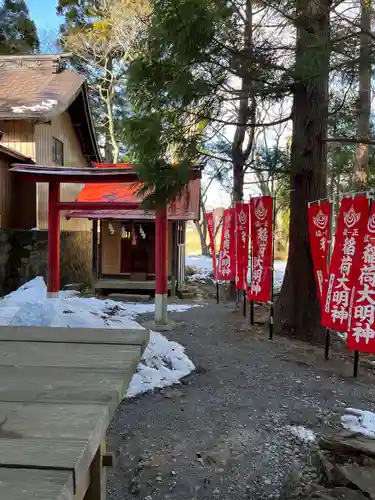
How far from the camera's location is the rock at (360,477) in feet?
9.22

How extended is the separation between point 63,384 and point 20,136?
10978 mm

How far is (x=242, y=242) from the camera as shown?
861cm

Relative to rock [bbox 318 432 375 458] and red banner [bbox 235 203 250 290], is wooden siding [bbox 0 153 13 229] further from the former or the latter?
rock [bbox 318 432 375 458]

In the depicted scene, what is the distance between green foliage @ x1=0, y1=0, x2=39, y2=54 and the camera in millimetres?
19172

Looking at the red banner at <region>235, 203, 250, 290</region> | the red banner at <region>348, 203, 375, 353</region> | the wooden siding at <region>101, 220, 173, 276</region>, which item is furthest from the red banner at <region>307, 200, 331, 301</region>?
the wooden siding at <region>101, 220, 173, 276</region>

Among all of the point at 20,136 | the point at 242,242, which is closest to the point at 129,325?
the point at 242,242

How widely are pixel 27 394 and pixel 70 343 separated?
56 cm

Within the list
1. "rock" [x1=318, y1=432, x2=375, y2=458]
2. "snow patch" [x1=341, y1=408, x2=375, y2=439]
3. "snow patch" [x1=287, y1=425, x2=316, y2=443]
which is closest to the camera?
"rock" [x1=318, y1=432, x2=375, y2=458]

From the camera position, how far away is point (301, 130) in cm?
646

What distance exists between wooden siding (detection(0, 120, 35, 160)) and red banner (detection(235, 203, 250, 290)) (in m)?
5.85

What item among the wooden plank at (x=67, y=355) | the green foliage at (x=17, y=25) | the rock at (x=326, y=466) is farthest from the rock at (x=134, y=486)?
the green foliage at (x=17, y=25)

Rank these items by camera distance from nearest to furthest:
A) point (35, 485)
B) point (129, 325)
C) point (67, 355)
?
1. point (35, 485)
2. point (67, 355)
3. point (129, 325)

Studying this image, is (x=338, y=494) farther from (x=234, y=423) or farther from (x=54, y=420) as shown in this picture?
(x=54, y=420)

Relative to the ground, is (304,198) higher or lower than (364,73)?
lower
